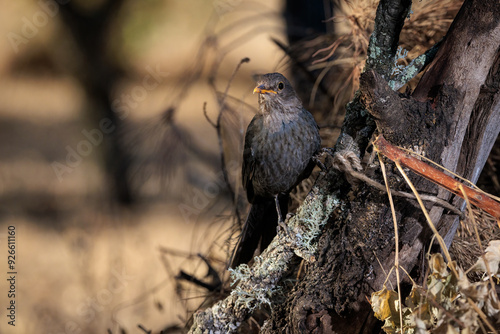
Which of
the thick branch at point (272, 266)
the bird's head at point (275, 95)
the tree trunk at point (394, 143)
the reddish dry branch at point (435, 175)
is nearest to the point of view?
the reddish dry branch at point (435, 175)

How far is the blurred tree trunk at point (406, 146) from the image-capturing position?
114 centimetres

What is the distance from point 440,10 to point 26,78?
2065 mm

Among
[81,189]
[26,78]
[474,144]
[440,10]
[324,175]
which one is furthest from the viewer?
[81,189]

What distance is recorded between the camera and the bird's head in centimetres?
174

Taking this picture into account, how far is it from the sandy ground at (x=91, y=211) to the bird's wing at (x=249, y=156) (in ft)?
1.41

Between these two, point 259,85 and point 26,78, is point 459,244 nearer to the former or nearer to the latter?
point 259,85

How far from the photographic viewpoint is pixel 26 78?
2049mm

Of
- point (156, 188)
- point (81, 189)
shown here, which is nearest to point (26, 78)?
point (81, 189)

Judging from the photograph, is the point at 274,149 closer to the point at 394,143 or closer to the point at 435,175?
the point at 394,143

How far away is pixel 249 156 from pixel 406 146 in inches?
33.8

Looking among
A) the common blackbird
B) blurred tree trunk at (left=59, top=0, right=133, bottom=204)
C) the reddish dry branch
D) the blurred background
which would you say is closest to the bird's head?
the common blackbird

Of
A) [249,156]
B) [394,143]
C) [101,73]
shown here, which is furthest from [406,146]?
[101,73]

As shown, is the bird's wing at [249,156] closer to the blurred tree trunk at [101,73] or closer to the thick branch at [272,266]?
the thick branch at [272,266]

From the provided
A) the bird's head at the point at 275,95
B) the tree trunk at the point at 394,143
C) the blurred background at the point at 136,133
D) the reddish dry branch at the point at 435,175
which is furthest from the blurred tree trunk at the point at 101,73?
the reddish dry branch at the point at 435,175
